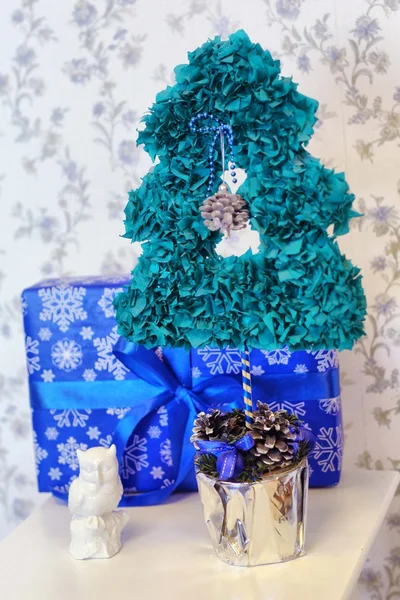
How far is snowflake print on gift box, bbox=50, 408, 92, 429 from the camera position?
47.4 inches

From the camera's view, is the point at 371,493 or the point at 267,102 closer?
the point at 267,102

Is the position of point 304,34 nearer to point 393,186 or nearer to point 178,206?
point 393,186

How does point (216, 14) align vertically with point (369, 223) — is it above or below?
above

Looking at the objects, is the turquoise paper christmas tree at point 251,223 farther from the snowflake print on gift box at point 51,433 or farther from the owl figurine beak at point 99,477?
the snowflake print on gift box at point 51,433

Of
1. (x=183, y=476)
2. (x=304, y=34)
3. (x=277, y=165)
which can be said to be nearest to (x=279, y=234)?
(x=277, y=165)

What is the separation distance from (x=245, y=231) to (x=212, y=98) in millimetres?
460

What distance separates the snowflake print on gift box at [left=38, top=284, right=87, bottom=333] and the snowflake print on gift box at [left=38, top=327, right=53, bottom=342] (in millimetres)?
17

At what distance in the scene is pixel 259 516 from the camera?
98 cm

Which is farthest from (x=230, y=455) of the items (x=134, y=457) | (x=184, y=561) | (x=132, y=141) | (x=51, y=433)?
(x=132, y=141)

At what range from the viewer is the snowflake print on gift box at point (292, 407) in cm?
115

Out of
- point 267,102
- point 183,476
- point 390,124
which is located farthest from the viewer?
point 390,124

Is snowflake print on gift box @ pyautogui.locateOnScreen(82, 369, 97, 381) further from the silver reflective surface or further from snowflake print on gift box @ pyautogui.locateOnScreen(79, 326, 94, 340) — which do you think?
the silver reflective surface

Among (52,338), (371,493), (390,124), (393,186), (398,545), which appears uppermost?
(390,124)

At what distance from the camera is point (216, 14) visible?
1354mm
